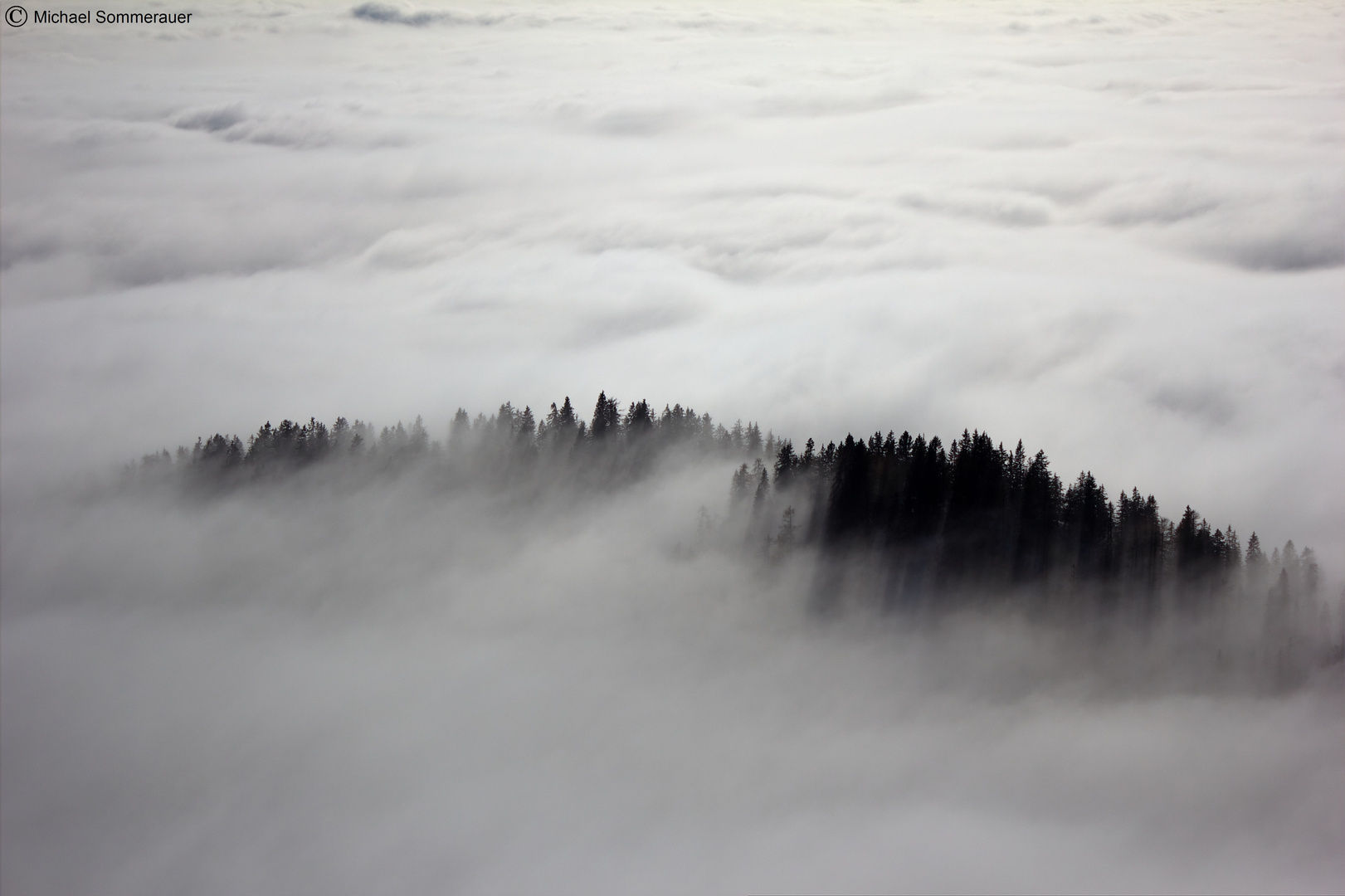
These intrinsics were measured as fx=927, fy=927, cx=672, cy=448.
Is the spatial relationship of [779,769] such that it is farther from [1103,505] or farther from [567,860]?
[1103,505]

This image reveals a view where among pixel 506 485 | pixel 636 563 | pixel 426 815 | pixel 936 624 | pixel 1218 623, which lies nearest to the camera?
pixel 1218 623

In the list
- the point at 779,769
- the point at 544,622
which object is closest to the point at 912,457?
the point at 779,769

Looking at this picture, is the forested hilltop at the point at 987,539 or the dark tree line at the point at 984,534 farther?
the dark tree line at the point at 984,534

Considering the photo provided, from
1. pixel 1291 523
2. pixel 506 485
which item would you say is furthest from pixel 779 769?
pixel 1291 523

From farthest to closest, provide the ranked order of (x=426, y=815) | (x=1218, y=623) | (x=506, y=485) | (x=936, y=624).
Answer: (x=506, y=485), (x=426, y=815), (x=936, y=624), (x=1218, y=623)

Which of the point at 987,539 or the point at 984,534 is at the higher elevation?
the point at 984,534

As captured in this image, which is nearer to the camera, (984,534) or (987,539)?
(984,534)

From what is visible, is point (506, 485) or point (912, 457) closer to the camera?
point (912, 457)

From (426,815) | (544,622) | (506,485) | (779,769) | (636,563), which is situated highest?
(506,485)

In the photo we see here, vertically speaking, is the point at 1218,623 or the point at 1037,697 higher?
the point at 1218,623

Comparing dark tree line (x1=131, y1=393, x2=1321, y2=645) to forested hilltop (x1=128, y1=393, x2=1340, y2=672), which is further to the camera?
dark tree line (x1=131, y1=393, x2=1321, y2=645)
